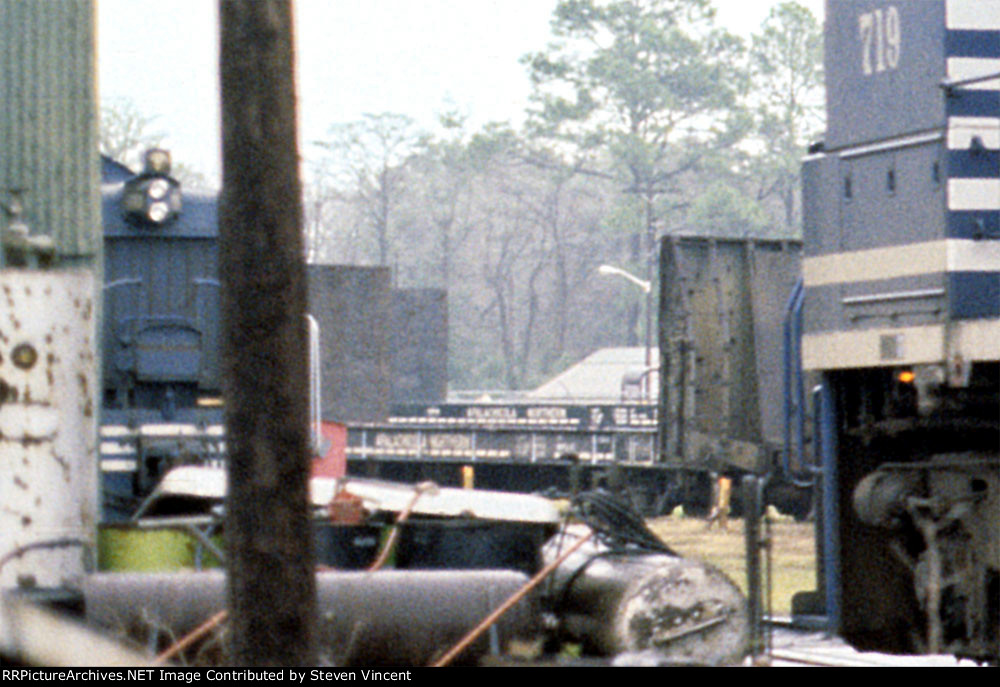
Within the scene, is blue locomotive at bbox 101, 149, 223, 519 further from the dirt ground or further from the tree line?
the tree line

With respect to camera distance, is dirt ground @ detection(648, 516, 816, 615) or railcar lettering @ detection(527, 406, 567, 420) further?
railcar lettering @ detection(527, 406, 567, 420)

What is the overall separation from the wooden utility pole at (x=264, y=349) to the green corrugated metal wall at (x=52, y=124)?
3534 millimetres

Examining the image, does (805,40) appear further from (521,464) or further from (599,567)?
(599,567)

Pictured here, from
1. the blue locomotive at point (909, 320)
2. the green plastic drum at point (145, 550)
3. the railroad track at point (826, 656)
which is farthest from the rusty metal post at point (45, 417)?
the blue locomotive at point (909, 320)

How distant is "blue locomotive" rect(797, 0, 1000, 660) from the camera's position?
958 cm

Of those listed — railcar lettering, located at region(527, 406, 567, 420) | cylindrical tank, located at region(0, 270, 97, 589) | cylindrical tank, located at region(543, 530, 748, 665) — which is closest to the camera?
cylindrical tank, located at region(0, 270, 97, 589)

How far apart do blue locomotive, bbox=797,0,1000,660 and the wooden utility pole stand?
4.10 metres

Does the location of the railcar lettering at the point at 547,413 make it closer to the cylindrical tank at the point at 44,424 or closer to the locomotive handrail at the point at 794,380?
the locomotive handrail at the point at 794,380

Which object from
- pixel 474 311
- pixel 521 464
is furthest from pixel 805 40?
pixel 521 464

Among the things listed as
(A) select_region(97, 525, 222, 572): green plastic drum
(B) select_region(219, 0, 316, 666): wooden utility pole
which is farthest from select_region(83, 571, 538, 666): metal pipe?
(B) select_region(219, 0, 316, 666): wooden utility pole

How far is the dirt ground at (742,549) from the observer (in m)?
19.2

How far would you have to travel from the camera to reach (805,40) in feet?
269

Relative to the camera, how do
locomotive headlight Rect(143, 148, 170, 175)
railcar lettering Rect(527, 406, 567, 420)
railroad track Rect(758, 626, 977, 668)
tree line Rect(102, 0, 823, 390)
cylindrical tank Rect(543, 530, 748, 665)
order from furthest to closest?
tree line Rect(102, 0, 823, 390)
railcar lettering Rect(527, 406, 567, 420)
locomotive headlight Rect(143, 148, 170, 175)
railroad track Rect(758, 626, 977, 668)
cylindrical tank Rect(543, 530, 748, 665)

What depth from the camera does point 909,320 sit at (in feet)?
32.5
